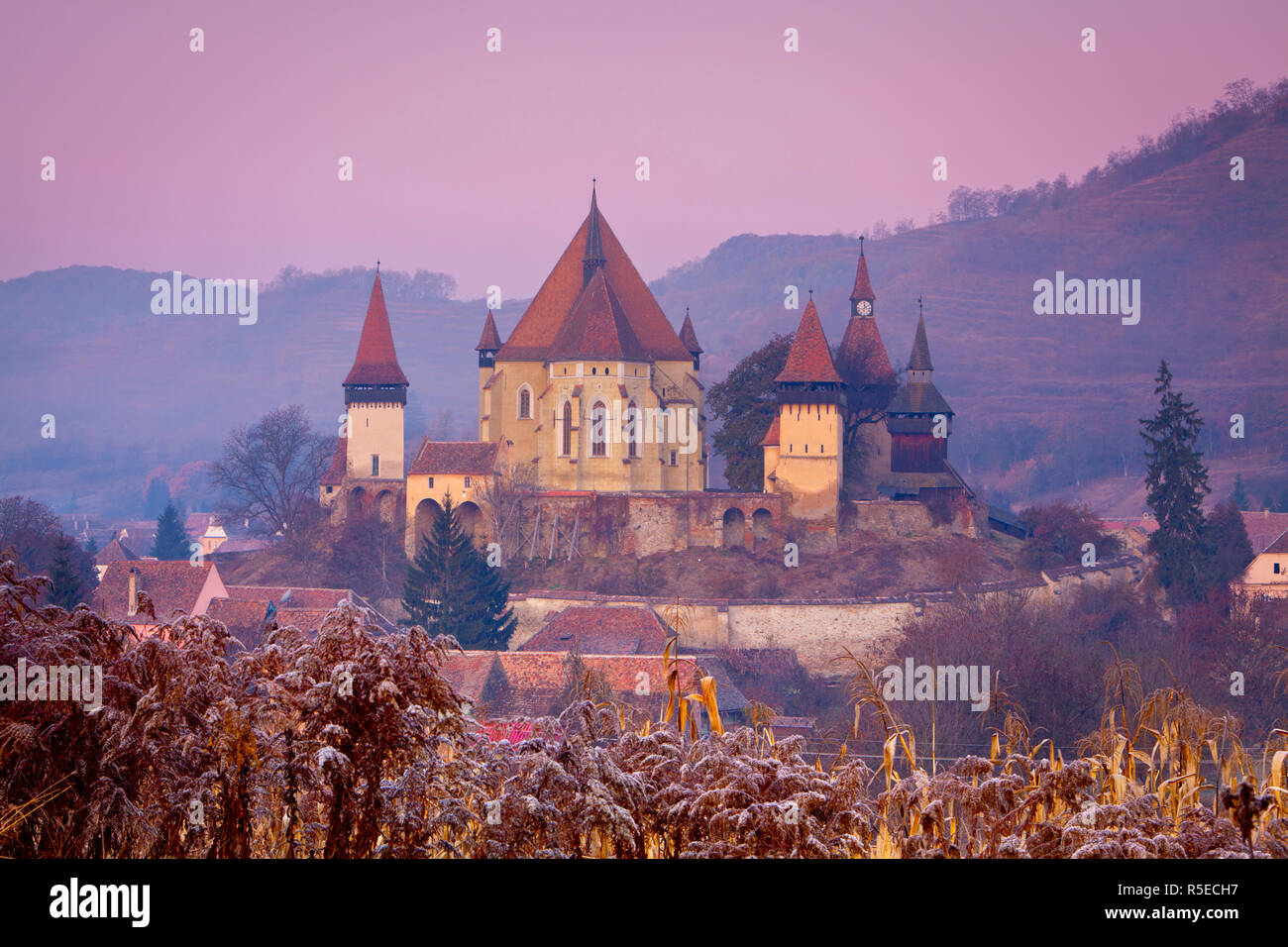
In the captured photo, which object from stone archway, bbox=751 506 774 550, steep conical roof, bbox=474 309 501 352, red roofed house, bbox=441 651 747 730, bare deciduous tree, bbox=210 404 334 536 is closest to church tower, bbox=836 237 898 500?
stone archway, bbox=751 506 774 550

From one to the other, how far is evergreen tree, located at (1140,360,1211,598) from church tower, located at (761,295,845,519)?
37.4ft

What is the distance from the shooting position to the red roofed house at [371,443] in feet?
177

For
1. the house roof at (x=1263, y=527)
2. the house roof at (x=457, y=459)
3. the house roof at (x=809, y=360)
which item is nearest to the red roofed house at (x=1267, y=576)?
the house roof at (x=1263, y=527)

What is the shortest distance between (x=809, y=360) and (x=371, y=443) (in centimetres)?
1699

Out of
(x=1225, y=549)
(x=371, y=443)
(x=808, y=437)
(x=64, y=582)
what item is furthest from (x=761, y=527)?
(x=64, y=582)

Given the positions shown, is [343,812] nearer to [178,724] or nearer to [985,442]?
[178,724]

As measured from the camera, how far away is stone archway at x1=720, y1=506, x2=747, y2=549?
48.3 metres

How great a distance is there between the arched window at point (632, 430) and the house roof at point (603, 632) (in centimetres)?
832

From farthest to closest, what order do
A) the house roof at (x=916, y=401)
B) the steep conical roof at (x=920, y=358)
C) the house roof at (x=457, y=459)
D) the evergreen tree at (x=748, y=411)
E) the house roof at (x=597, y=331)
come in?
the steep conical roof at (x=920, y=358) < the house roof at (x=916, y=401) < the evergreen tree at (x=748, y=411) < the house roof at (x=597, y=331) < the house roof at (x=457, y=459)

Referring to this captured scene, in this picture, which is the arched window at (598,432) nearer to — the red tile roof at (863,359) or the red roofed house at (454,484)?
the red roofed house at (454,484)

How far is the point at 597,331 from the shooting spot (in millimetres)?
51406

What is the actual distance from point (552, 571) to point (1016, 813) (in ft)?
142

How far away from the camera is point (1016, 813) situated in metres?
5.03
